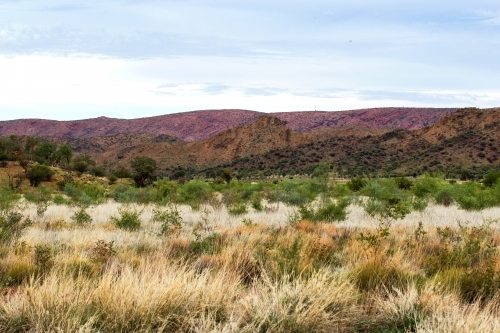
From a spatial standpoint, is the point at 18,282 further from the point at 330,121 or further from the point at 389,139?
the point at 330,121

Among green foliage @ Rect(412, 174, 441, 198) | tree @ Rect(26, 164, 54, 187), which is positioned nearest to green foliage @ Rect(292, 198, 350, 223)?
green foliage @ Rect(412, 174, 441, 198)

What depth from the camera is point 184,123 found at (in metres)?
154

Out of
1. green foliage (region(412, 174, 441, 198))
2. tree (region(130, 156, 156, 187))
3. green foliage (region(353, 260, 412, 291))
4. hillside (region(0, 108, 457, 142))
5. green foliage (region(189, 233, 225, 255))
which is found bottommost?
tree (region(130, 156, 156, 187))

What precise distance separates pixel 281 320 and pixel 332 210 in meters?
12.5

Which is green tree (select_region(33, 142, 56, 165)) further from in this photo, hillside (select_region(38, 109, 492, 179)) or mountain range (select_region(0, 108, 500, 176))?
hillside (select_region(38, 109, 492, 179))

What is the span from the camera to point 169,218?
1484 centimetres

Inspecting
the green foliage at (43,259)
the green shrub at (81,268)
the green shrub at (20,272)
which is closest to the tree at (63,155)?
the green foliage at (43,259)

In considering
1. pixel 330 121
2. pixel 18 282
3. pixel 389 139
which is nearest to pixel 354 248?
pixel 18 282

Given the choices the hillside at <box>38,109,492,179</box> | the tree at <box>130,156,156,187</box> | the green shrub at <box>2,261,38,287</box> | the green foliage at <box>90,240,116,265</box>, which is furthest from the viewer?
the hillside at <box>38,109,492,179</box>

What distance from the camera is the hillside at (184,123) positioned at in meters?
145

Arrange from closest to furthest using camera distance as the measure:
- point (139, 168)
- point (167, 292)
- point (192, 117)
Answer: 1. point (167, 292)
2. point (139, 168)
3. point (192, 117)

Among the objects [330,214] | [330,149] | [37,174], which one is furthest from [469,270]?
[330,149]

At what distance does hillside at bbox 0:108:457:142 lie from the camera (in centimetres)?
14500

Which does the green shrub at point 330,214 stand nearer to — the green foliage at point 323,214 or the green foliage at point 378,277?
the green foliage at point 323,214
